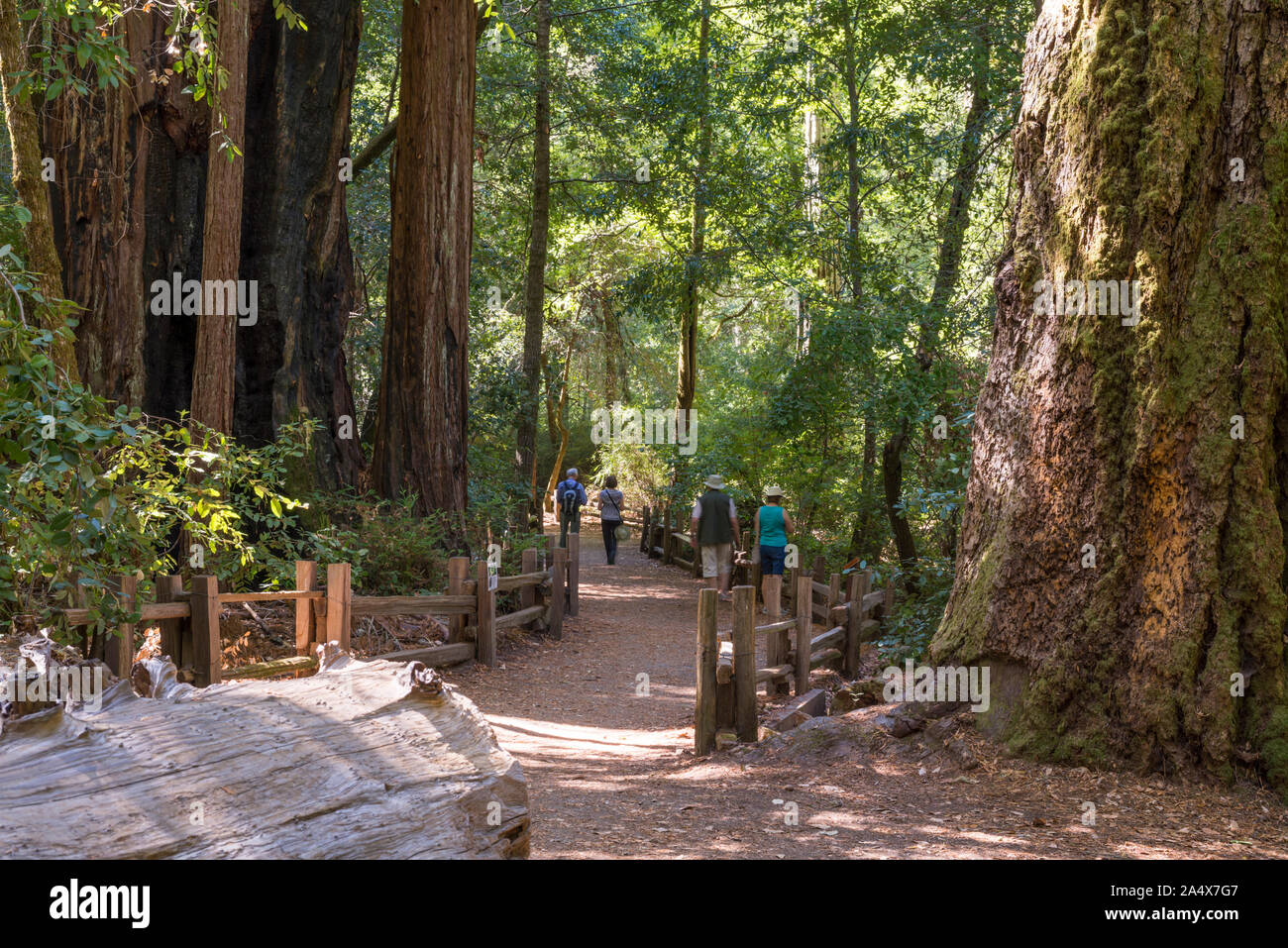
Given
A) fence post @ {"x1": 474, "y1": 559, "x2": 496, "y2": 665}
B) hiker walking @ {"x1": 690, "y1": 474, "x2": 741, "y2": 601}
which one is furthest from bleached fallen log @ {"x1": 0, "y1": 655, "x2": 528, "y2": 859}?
hiker walking @ {"x1": 690, "y1": 474, "x2": 741, "y2": 601}

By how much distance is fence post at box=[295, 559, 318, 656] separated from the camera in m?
8.97

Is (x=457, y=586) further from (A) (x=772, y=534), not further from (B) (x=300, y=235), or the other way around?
(A) (x=772, y=534)

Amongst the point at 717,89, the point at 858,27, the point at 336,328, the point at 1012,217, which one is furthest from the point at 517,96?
the point at 1012,217

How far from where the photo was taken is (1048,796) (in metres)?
5.62

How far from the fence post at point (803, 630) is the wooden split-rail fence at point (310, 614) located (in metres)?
3.54

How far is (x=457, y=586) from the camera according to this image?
11375mm

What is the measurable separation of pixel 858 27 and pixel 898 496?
9.81 meters

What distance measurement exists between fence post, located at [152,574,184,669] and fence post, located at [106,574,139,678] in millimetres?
454

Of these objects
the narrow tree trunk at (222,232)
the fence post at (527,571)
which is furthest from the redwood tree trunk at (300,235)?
the fence post at (527,571)

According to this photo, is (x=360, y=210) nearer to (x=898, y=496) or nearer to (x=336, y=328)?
(x=336, y=328)

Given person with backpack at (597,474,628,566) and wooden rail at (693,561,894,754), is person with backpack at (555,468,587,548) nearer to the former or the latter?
person with backpack at (597,474,628,566)

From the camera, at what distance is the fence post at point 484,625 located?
11.6 meters

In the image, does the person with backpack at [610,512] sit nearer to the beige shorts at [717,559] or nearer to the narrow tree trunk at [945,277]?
the beige shorts at [717,559]

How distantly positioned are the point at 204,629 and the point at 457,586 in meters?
3.90
